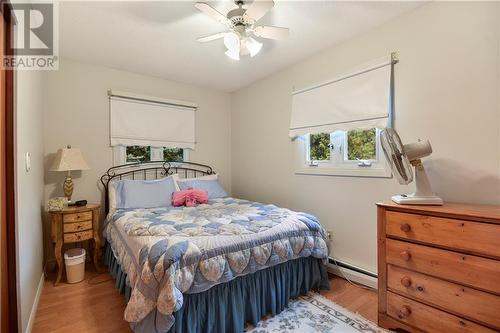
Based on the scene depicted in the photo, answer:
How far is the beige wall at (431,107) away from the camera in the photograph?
1674 mm

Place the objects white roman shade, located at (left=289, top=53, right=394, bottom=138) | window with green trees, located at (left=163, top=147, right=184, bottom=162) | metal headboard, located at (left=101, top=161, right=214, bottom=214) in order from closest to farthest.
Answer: white roman shade, located at (left=289, top=53, right=394, bottom=138) → metal headboard, located at (left=101, top=161, right=214, bottom=214) → window with green trees, located at (left=163, top=147, right=184, bottom=162)

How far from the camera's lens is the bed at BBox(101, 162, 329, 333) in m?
1.43

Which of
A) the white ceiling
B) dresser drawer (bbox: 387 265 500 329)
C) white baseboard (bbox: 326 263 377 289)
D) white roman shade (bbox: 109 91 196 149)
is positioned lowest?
white baseboard (bbox: 326 263 377 289)

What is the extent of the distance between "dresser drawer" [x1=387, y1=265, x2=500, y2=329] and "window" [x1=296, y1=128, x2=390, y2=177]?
34.7 inches

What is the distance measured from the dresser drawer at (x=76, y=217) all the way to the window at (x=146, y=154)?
0.83 m

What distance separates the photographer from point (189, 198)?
291 centimetres

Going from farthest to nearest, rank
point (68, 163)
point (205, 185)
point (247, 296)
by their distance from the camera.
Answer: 1. point (205, 185)
2. point (68, 163)
3. point (247, 296)

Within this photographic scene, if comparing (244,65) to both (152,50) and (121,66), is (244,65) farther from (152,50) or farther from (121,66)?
(121,66)

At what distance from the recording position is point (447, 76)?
184cm

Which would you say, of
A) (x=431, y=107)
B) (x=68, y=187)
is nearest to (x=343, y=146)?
(x=431, y=107)

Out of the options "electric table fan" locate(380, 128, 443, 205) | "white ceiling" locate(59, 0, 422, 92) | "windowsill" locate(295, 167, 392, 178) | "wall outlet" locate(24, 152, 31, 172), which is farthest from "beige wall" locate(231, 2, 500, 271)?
"wall outlet" locate(24, 152, 31, 172)

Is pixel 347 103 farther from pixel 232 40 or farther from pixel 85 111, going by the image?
pixel 85 111

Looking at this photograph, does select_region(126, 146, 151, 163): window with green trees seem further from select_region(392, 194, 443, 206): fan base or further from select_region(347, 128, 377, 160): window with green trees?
select_region(392, 194, 443, 206): fan base

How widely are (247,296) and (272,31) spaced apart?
2005mm
